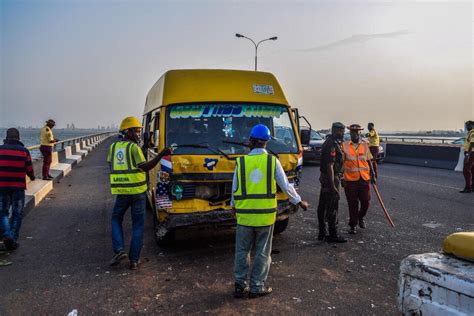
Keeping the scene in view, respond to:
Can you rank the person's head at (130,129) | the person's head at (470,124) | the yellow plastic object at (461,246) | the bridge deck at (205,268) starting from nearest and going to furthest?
the yellow plastic object at (461,246)
the bridge deck at (205,268)
the person's head at (130,129)
the person's head at (470,124)

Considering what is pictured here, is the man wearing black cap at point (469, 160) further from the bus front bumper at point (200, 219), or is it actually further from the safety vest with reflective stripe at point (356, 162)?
the bus front bumper at point (200, 219)

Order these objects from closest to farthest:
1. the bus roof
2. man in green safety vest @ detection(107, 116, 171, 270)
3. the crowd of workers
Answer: the crowd of workers → man in green safety vest @ detection(107, 116, 171, 270) → the bus roof

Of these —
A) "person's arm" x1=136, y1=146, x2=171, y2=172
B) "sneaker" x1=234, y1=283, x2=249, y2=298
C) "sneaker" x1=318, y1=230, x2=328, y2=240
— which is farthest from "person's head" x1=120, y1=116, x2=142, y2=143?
"sneaker" x1=318, y1=230, x2=328, y2=240

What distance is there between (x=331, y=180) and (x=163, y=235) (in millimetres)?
2675

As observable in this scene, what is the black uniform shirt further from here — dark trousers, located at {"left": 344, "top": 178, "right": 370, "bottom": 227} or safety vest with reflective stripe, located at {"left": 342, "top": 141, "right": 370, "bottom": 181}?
dark trousers, located at {"left": 344, "top": 178, "right": 370, "bottom": 227}

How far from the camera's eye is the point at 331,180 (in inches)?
261

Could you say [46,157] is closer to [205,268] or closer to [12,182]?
[12,182]

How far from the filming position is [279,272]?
17.6 ft

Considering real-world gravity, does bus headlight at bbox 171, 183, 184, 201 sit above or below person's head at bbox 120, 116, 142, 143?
below

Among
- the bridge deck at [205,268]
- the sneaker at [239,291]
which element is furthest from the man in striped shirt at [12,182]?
the sneaker at [239,291]

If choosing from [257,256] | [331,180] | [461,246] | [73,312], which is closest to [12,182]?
[73,312]

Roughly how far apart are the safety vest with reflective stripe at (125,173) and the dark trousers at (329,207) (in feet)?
9.47

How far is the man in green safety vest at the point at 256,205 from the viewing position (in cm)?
451

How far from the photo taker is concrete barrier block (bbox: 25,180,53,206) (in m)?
10.3
